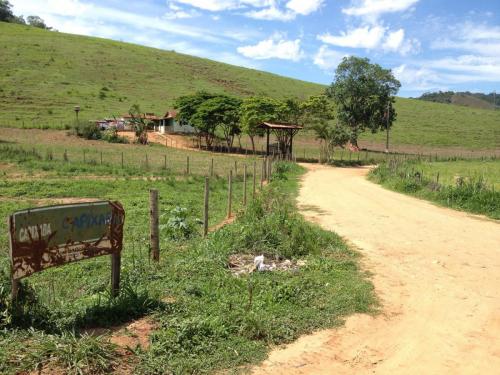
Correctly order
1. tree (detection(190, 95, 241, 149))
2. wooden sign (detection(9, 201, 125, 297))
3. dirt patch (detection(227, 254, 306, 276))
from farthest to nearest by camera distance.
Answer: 1. tree (detection(190, 95, 241, 149))
2. dirt patch (detection(227, 254, 306, 276))
3. wooden sign (detection(9, 201, 125, 297))

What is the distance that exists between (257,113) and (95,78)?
35.7 meters

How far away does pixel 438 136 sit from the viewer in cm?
7231

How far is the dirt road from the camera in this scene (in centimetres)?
528

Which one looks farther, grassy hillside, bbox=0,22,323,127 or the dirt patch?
grassy hillside, bbox=0,22,323,127

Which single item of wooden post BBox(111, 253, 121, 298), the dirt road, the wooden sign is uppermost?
the wooden sign

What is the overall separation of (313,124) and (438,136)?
121 feet

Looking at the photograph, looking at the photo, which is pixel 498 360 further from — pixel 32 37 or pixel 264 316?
pixel 32 37

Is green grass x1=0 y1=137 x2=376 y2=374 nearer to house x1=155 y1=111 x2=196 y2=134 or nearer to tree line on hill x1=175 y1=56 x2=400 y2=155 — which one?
tree line on hill x1=175 y1=56 x2=400 y2=155

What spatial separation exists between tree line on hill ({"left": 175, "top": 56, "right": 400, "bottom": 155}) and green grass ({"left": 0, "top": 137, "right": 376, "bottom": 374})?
105ft

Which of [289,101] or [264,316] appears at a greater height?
[289,101]

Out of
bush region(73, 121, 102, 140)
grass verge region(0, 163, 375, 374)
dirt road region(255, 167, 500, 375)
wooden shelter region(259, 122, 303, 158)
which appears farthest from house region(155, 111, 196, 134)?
grass verge region(0, 163, 375, 374)

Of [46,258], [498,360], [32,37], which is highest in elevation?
[32,37]

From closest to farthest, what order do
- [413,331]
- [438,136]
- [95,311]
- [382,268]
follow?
[95,311]
[413,331]
[382,268]
[438,136]

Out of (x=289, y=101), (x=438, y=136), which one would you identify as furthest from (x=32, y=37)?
(x=438, y=136)
